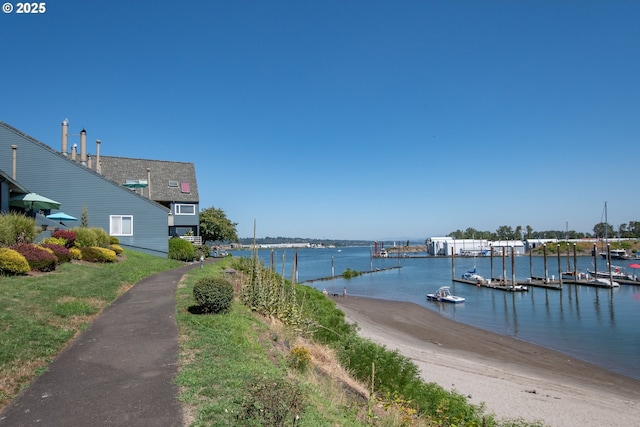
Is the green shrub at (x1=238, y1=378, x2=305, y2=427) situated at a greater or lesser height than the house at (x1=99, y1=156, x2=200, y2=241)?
lesser

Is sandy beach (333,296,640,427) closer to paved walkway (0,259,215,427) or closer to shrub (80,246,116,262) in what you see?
paved walkway (0,259,215,427)

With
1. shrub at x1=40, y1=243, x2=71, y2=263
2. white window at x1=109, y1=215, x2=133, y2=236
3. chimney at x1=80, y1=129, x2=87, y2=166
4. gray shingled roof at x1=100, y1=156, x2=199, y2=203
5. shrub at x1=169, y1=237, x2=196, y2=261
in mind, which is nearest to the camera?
shrub at x1=40, y1=243, x2=71, y2=263

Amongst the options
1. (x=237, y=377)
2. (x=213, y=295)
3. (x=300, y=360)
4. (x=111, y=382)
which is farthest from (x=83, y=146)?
(x=237, y=377)

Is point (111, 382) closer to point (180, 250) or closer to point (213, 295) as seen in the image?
point (213, 295)

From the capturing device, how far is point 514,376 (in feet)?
62.7

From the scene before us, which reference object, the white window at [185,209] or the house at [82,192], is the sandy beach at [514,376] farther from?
the white window at [185,209]

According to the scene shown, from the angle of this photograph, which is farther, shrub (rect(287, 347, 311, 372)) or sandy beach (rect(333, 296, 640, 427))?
sandy beach (rect(333, 296, 640, 427))

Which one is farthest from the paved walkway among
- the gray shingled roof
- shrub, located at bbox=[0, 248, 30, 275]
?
the gray shingled roof

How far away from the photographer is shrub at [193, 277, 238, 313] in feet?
37.7

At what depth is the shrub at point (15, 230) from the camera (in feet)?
54.5

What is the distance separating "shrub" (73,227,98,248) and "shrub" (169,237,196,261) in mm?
10348

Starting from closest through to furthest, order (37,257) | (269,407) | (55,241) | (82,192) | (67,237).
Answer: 1. (269,407)
2. (37,257)
3. (55,241)
4. (67,237)
5. (82,192)

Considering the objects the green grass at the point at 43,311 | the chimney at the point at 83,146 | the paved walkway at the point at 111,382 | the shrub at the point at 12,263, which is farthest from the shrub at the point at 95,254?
the chimney at the point at 83,146

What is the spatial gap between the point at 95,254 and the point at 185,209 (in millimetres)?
21329
